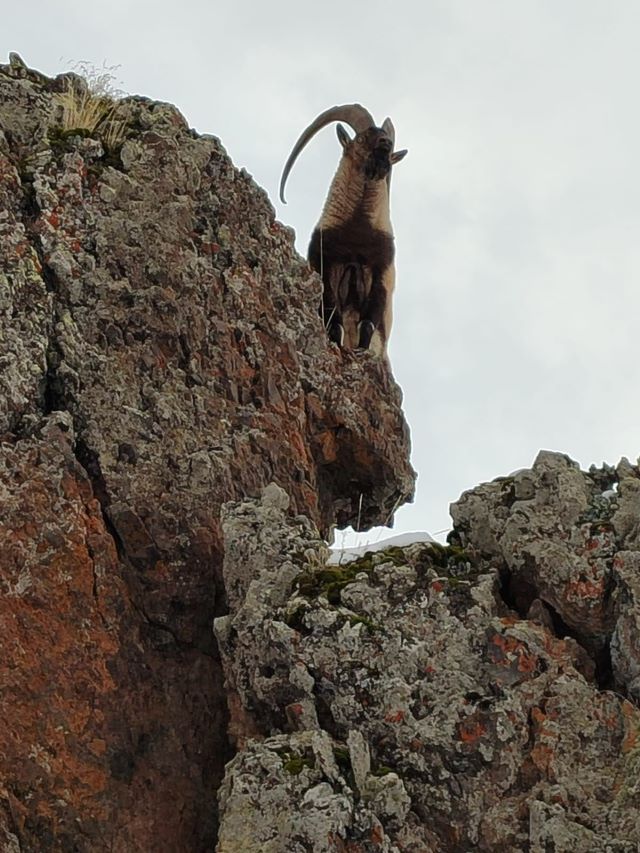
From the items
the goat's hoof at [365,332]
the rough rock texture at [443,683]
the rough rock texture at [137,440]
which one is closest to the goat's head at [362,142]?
the goat's hoof at [365,332]

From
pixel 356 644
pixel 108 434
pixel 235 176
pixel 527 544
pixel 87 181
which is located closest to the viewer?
pixel 356 644

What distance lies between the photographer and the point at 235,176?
21.4ft

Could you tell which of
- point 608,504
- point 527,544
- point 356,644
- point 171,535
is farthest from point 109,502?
point 608,504

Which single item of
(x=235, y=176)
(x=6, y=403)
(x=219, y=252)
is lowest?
(x=6, y=403)

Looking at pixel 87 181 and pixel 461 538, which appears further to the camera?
pixel 87 181

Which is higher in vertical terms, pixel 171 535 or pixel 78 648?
pixel 171 535

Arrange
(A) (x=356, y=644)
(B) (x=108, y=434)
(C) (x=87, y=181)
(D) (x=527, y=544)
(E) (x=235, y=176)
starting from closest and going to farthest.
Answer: (A) (x=356, y=644) < (D) (x=527, y=544) < (B) (x=108, y=434) < (C) (x=87, y=181) < (E) (x=235, y=176)

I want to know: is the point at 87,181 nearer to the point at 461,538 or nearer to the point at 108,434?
the point at 108,434

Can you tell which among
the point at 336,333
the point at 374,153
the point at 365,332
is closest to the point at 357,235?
the point at 374,153

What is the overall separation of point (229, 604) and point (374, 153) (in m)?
6.72

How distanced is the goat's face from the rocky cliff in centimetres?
484

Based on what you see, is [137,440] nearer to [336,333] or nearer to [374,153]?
[336,333]

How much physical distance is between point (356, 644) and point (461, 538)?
94 cm

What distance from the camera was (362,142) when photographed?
11.0 m
